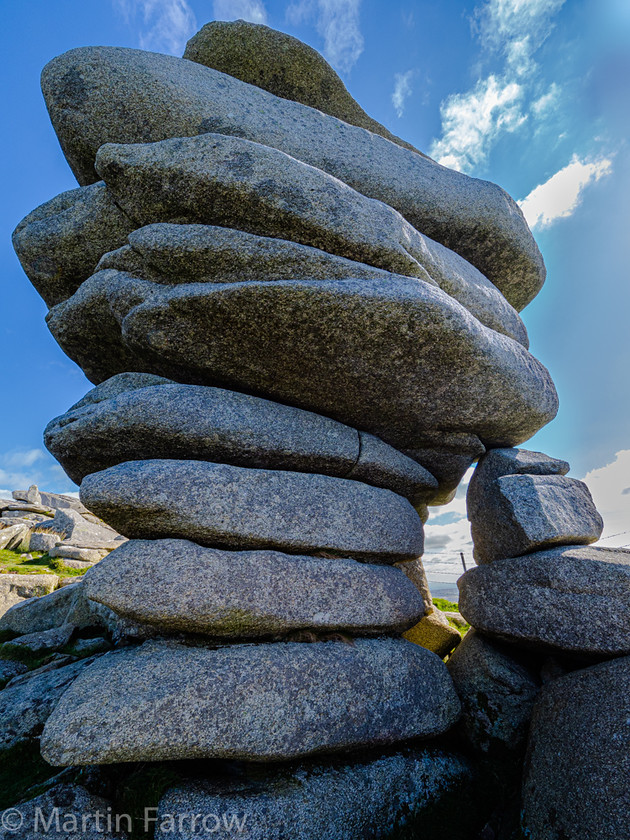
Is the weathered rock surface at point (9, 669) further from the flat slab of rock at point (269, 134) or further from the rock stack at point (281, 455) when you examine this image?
the flat slab of rock at point (269, 134)

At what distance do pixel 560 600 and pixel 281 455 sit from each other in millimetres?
5776

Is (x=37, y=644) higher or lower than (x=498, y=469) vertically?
lower

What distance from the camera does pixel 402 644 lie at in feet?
26.3

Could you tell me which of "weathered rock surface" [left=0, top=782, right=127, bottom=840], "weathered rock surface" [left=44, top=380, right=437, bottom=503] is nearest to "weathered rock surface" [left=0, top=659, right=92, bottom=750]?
"weathered rock surface" [left=0, top=782, right=127, bottom=840]

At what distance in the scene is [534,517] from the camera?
870 cm

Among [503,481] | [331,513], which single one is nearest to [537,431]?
[503,481]

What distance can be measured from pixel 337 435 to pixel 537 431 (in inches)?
220

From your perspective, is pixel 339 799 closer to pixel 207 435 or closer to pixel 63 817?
pixel 63 817

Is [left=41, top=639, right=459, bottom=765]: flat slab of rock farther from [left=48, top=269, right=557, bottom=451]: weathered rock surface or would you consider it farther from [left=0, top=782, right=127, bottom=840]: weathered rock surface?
[left=48, top=269, right=557, bottom=451]: weathered rock surface

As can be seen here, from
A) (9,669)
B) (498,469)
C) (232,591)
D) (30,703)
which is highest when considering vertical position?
(498,469)

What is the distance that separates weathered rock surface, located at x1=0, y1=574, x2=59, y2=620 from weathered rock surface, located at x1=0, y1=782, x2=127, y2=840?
42.9ft

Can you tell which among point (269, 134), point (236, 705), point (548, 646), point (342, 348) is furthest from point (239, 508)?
point (269, 134)

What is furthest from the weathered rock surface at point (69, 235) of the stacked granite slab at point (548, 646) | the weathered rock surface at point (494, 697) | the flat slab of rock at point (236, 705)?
the weathered rock surface at point (494, 697)

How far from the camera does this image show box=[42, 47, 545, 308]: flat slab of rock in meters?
10.5
